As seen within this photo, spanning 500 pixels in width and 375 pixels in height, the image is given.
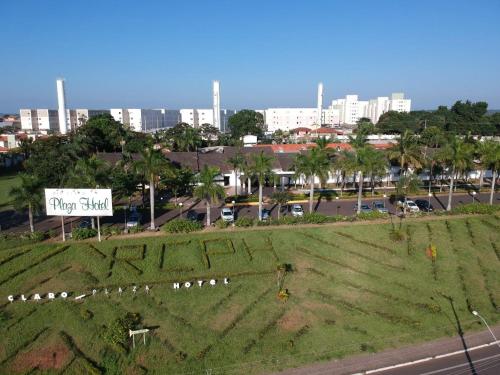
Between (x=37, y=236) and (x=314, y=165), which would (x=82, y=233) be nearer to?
(x=37, y=236)

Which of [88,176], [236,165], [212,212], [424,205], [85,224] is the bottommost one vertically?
[212,212]

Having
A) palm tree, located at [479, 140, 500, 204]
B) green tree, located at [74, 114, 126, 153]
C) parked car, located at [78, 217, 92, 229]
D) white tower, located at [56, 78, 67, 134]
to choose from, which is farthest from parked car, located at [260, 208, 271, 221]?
white tower, located at [56, 78, 67, 134]

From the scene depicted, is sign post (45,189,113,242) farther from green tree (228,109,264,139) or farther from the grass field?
green tree (228,109,264,139)

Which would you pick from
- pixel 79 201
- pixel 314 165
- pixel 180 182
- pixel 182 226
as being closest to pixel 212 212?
pixel 180 182

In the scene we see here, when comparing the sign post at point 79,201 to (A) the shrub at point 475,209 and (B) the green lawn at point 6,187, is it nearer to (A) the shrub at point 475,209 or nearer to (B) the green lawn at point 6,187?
(B) the green lawn at point 6,187

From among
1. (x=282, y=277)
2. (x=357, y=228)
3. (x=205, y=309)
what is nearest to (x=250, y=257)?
(x=282, y=277)

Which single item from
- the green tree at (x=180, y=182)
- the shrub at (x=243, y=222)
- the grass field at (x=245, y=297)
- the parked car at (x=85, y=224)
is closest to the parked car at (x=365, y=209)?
the grass field at (x=245, y=297)
